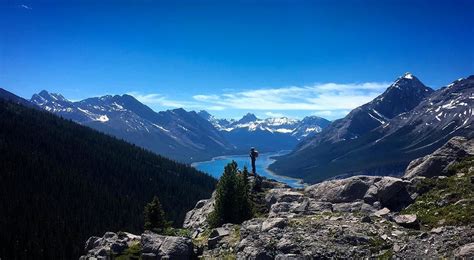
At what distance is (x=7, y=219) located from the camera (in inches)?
5330

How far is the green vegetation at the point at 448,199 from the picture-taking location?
35.4 meters

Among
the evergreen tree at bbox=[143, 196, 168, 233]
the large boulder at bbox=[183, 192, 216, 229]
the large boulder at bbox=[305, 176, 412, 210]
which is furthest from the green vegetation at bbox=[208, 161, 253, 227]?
the large boulder at bbox=[305, 176, 412, 210]

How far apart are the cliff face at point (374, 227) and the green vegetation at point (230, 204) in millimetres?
5009

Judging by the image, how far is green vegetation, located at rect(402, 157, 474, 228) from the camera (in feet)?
116

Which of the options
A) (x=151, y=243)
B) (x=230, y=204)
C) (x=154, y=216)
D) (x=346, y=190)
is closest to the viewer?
(x=151, y=243)

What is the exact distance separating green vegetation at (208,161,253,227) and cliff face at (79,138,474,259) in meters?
5.01

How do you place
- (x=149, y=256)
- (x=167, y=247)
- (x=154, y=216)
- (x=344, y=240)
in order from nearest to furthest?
(x=344, y=240) < (x=167, y=247) < (x=149, y=256) < (x=154, y=216)

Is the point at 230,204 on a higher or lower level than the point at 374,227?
lower

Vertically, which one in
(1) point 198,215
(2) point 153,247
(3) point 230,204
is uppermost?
(3) point 230,204

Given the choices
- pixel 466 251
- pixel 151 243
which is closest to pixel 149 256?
pixel 151 243

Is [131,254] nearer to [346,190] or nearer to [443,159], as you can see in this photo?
[346,190]

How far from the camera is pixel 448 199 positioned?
41.2 m

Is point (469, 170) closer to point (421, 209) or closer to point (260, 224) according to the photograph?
point (421, 209)

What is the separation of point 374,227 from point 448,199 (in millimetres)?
11334
